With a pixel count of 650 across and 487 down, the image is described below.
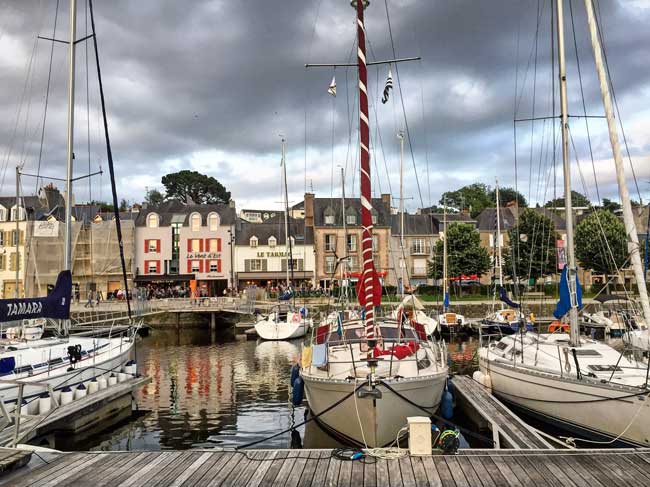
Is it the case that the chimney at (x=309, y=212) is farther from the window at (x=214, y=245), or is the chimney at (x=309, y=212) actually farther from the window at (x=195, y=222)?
the window at (x=195, y=222)

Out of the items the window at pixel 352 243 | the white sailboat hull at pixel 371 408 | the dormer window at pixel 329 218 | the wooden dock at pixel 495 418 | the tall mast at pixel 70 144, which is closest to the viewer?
the white sailboat hull at pixel 371 408

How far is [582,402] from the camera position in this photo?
13.5m

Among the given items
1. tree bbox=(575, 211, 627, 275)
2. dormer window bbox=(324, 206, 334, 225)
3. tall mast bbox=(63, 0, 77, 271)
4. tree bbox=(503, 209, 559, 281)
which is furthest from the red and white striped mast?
tree bbox=(575, 211, 627, 275)

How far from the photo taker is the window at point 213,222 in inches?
2623

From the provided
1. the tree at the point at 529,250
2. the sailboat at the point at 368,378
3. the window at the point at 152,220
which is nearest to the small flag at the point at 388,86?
the sailboat at the point at 368,378

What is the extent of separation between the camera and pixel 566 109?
17938mm

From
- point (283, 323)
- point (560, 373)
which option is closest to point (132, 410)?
point (560, 373)

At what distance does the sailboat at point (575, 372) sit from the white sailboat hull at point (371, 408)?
3928 millimetres

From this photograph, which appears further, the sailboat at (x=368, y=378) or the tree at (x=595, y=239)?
the tree at (x=595, y=239)

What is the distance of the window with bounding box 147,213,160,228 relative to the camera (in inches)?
2603

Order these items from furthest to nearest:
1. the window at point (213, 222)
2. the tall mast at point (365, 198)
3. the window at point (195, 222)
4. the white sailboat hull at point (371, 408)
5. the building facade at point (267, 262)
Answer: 1. the window at point (213, 222)
2. the window at point (195, 222)
3. the building facade at point (267, 262)
4. the tall mast at point (365, 198)
5. the white sailboat hull at point (371, 408)

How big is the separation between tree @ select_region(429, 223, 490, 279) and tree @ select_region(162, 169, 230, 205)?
64.6m

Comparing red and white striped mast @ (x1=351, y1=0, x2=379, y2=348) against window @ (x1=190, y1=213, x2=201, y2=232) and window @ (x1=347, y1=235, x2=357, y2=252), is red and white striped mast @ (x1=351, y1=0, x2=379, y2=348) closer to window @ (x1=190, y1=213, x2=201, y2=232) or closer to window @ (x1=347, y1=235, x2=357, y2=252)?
window @ (x1=347, y1=235, x2=357, y2=252)

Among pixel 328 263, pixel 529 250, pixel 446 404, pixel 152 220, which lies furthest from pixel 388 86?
pixel 152 220
